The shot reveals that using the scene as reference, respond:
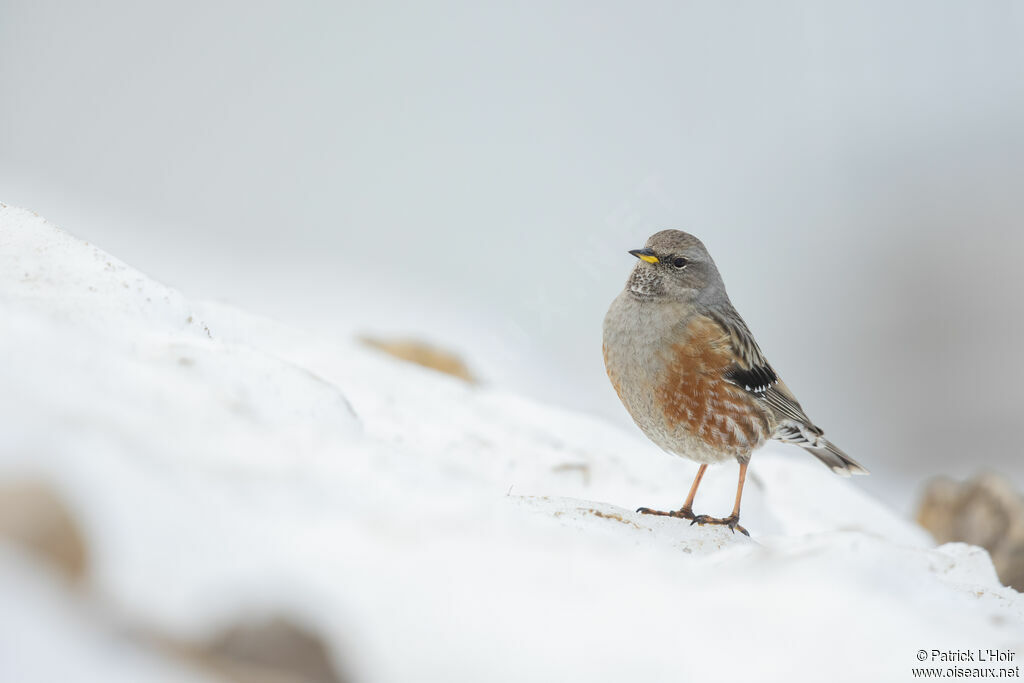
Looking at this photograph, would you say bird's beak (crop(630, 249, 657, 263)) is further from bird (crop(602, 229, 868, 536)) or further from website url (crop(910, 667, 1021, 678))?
website url (crop(910, 667, 1021, 678))

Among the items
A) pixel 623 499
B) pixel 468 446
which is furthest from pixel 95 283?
pixel 623 499

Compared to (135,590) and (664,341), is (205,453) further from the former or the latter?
(664,341)

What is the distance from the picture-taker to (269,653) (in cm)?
209

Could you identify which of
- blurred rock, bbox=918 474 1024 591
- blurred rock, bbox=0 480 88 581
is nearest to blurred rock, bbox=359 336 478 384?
blurred rock, bbox=918 474 1024 591

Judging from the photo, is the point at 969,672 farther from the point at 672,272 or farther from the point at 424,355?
the point at 424,355

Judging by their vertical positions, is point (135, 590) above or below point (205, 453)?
below

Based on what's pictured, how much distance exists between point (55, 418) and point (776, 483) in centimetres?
586

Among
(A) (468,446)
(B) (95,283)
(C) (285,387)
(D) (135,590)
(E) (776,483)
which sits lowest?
(D) (135,590)

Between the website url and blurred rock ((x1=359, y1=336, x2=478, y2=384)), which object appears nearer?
the website url

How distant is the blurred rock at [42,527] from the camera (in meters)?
2.10

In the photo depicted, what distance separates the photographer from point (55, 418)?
7.77ft

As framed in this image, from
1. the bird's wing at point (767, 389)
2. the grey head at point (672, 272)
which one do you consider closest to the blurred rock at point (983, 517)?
the bird's wing at point (767, 389)

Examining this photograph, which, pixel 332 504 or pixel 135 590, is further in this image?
pixel 332 504

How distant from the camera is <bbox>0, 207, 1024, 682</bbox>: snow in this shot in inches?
84.4
